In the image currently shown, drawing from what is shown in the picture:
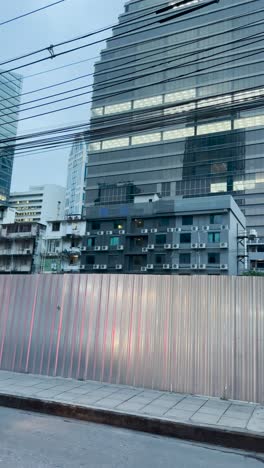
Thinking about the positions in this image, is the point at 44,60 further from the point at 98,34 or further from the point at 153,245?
the point at 153,245

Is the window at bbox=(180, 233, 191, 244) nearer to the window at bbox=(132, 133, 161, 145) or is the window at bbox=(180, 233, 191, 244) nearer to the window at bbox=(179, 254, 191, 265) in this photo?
the window at bbox=(179, 254, 191, 265)

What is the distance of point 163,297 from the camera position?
6410 millimetres

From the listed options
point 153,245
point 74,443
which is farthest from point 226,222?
point 74,443

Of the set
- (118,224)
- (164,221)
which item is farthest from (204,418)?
(118,224)

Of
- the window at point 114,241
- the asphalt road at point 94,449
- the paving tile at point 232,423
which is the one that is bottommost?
the asphalt road at point 94,449

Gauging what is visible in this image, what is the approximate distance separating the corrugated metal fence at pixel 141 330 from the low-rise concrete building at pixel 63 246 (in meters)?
41.6

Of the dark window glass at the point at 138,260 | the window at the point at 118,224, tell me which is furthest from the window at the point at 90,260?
the dark window glass at the point at 138,260

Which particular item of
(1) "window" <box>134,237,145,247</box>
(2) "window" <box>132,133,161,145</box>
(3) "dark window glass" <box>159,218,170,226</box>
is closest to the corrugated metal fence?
(3) "dark window glass" <box>159,218,170,226</box>

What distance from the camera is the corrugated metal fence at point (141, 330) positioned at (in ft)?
18.7

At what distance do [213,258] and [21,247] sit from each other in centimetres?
2743

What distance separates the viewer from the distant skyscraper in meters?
117

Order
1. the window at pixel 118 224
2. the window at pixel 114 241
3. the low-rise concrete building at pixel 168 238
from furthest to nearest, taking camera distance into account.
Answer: the window at pixel 118 224, the window at pixel 114 241, the low-rise concrete building at pixel 168 238

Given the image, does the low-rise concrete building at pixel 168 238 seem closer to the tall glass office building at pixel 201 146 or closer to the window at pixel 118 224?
the window at pixel 118 224

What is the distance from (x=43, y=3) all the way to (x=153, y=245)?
41274 millimetres
